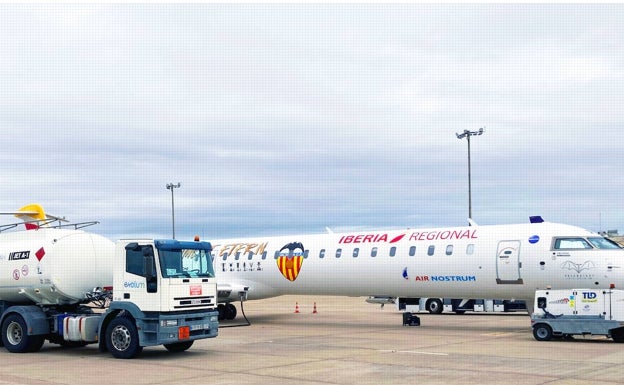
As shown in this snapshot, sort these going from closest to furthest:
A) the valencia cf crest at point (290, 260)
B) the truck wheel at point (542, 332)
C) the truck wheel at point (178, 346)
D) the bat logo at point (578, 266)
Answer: the truck wheel at point (178, 346) < the truck wheel at point (542, 332) < the bat logo at point (578, 266) < the valencia cf crest at point (290, 260)

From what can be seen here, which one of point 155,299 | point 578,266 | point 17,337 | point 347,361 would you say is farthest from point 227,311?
point 347,361

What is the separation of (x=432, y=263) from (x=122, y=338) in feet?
36.8

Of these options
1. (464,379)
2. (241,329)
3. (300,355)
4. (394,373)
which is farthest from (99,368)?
(241,329)

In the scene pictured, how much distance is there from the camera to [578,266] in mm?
21906

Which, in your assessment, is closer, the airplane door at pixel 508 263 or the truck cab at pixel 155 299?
the truck cab at pixel 155 299

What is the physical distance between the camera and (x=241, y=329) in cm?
2708

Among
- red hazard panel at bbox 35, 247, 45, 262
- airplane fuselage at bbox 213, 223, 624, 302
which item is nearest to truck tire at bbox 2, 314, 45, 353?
red hazard panel at bbox 35, 247, 45, 262

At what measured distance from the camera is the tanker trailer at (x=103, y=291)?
16.9 m

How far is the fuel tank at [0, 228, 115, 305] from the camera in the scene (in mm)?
18562

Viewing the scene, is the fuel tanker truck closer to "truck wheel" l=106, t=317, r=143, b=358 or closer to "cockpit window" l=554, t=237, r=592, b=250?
"truck wheel" l=106, t=317, r=143, b=358

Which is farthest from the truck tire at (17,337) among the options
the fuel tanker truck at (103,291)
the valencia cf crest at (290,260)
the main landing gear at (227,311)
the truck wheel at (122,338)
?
the main landing gear at (227,311)

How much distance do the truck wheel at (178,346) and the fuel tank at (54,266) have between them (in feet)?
7.67

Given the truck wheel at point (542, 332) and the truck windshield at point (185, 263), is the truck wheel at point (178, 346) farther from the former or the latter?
the truck wheel at point (542, 332)

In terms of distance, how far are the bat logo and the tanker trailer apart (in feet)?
34.8
